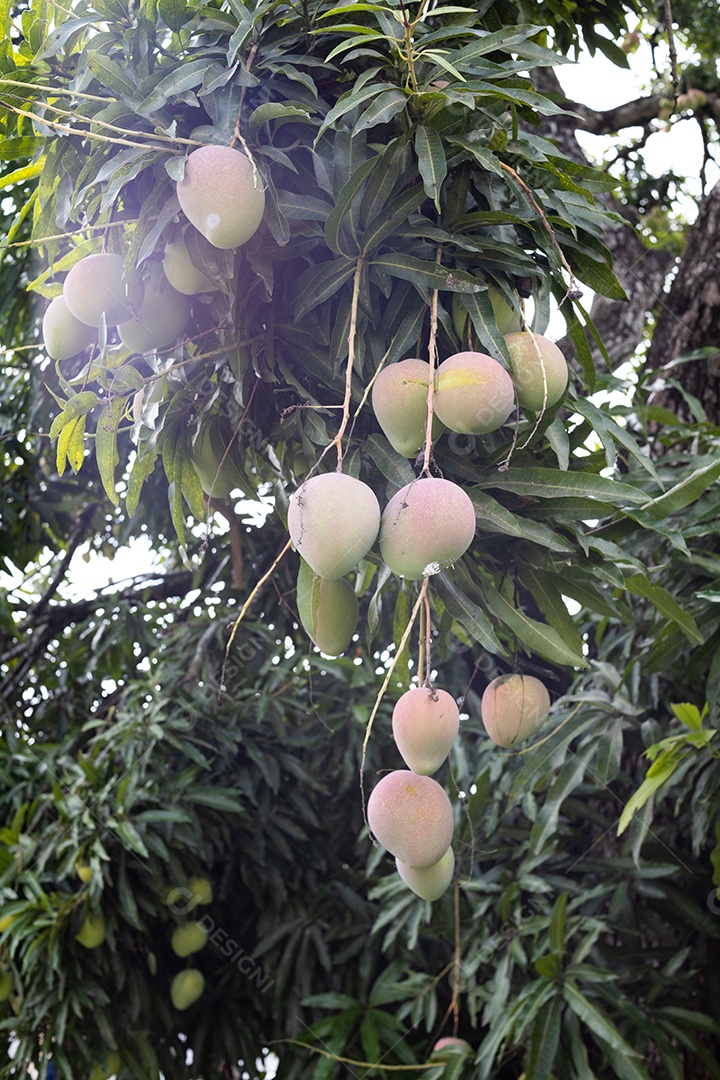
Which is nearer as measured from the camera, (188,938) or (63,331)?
(63,331)

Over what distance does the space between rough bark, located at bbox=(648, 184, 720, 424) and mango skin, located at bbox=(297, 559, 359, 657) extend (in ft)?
5.04

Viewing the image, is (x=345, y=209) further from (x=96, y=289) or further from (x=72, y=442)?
(x=72, y=442)

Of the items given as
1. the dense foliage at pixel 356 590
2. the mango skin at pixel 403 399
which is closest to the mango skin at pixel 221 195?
the dense foliage at pixel 356 590

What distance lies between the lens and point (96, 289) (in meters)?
0.85

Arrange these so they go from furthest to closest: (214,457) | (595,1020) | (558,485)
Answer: (595,1020) → (214,457) → (558,485)

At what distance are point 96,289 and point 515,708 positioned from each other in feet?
1.85

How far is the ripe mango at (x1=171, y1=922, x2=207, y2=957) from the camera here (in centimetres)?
213

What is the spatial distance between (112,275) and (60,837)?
1566mm

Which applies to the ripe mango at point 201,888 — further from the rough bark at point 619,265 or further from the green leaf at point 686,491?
the rough bark at point 619,265

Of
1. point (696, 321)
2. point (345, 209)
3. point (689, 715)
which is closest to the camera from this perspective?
point (345, 209)

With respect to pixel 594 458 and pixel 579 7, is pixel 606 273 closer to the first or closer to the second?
pixel 594 458

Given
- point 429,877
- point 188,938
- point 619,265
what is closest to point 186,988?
point 188,938

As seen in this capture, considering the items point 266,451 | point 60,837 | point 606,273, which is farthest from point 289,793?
point 606,273

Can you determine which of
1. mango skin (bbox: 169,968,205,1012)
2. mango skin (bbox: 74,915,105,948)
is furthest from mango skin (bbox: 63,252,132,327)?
mango skin (bbox: 169,968,205,1012)
